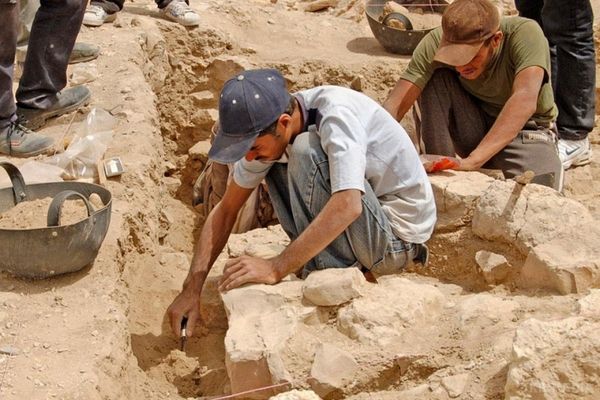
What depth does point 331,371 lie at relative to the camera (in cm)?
330

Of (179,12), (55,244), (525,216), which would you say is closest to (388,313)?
(525,216)

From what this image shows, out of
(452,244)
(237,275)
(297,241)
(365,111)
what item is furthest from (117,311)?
(452,244)

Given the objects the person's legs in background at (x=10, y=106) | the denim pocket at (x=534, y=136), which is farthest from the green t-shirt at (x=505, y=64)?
the person's legs in background at (x=10, y=106)

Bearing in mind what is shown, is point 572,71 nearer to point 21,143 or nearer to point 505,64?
point 505,64

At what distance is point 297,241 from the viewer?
144 inches

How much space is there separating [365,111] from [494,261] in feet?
3.24

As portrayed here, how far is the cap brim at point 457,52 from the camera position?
193 inches

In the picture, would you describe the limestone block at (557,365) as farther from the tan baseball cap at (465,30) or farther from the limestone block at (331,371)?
the tan baseball cap at (465,30)

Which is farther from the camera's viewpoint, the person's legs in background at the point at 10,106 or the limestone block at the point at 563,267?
the person's legs in background at the point at 10,106

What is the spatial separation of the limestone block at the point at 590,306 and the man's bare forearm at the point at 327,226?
95 centimetres

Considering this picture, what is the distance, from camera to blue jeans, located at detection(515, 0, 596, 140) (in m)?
5.98

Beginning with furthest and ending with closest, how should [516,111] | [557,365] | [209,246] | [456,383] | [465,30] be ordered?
1. [516,111]
2. [465,30]
3. [209,246]
4. [456,383]
5. [557,365]

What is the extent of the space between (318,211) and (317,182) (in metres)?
0.15

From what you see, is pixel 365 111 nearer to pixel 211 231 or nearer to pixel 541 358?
pixel 211 231
